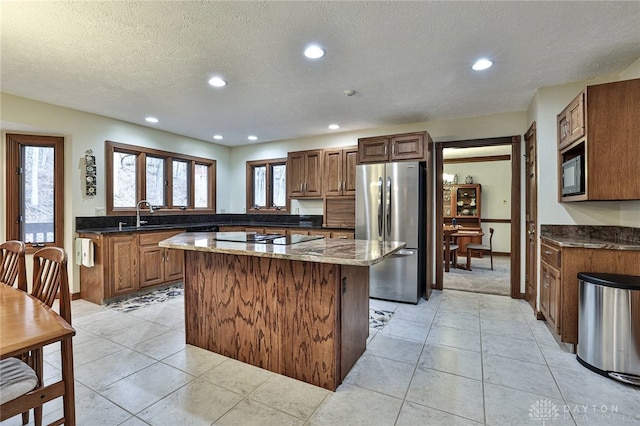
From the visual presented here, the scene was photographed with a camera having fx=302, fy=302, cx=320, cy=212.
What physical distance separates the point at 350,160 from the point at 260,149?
2.05m

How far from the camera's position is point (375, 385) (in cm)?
205

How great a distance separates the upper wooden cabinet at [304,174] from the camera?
5.02 m

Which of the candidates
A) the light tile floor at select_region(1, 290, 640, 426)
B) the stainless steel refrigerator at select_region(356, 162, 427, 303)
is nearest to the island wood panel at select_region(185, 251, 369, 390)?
the light tile floor at select_region(1, 290, 640, 426)

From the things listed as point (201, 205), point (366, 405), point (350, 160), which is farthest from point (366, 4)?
point (201, 205)

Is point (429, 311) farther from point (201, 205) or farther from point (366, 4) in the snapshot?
point (201, 205)

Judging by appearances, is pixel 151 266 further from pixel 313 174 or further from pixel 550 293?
pixel 550 293

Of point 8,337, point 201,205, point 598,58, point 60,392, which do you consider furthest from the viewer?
point 201,205

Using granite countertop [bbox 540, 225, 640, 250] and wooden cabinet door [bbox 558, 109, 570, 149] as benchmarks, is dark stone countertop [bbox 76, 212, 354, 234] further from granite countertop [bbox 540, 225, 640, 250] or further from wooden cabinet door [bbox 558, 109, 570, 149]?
wooden cabinet door [bbox 558, 109, 570, 149]

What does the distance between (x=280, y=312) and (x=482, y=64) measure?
268cm

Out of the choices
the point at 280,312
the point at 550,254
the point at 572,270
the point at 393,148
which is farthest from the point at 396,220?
the point at 280,312

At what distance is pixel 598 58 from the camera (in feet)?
8.36

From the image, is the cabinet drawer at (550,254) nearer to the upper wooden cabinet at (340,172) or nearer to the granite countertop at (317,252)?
the granite countertop at (317,252)

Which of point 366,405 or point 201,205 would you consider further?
point 201,205

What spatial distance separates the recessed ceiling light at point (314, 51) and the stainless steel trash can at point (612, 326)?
2.67 meters
